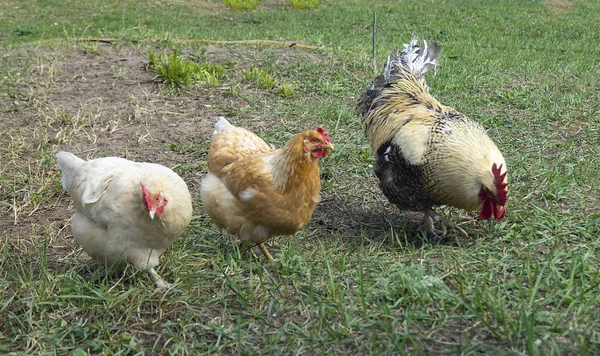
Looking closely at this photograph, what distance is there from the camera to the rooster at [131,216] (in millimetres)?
3289

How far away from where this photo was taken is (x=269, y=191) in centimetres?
361

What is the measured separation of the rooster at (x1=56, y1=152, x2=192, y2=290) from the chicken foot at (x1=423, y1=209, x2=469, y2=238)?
6.03 feet

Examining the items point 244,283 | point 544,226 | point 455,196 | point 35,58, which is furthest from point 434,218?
point 35,58

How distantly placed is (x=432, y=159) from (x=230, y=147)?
1.39 metres

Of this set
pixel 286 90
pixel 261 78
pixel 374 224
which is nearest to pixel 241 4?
pixel 261 78

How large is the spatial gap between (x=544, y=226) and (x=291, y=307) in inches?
76.8

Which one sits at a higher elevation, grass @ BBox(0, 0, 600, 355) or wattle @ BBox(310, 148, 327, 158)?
wattle @ BBox(310, 148, 327, 158)

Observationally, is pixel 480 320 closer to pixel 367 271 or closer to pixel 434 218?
pixel 367 271

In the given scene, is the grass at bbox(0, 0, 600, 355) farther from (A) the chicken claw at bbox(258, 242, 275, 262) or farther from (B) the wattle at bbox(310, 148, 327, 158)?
(B) the wattle at bbox(310, 148, 327, 158)

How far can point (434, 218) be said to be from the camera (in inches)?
170

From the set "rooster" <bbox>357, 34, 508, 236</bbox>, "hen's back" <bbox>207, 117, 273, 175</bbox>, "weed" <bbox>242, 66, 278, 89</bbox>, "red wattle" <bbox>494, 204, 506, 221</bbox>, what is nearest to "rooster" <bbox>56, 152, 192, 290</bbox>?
"hen's back" <bbox>207, 117, 273, 175</bbox>

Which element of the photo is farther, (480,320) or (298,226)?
(298,226)

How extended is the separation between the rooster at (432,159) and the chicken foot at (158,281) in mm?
1795

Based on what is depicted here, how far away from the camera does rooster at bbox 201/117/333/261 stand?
3.61m
